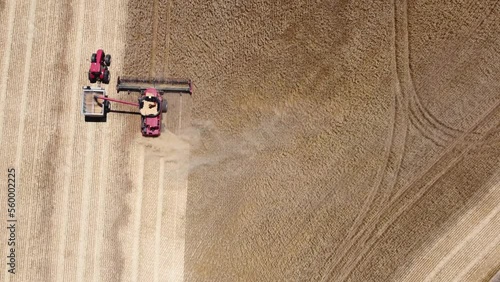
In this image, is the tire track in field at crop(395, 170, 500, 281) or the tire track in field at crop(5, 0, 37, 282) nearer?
the tire track in field at crop(5, 0, 37, 282)

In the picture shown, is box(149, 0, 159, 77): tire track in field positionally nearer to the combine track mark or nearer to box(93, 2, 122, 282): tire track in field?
box(93, 2, 122, 282): tire track in field

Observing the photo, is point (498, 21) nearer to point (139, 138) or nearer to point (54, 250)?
point (139, 138)

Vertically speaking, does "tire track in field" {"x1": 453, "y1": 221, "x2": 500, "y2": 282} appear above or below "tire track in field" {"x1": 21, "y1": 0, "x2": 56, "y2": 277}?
below

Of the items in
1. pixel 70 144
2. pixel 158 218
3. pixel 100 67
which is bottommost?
pixel 158 218

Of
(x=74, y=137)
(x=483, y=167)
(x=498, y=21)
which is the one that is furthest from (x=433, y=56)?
(x=74, y=137)

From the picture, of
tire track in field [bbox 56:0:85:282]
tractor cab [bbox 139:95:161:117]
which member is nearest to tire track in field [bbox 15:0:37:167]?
tire track in field [bbox 56:0:85:282]

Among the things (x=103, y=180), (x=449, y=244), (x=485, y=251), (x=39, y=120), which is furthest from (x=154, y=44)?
(x=485, y=251)

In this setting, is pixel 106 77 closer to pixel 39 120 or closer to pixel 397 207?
pixel 39 120
